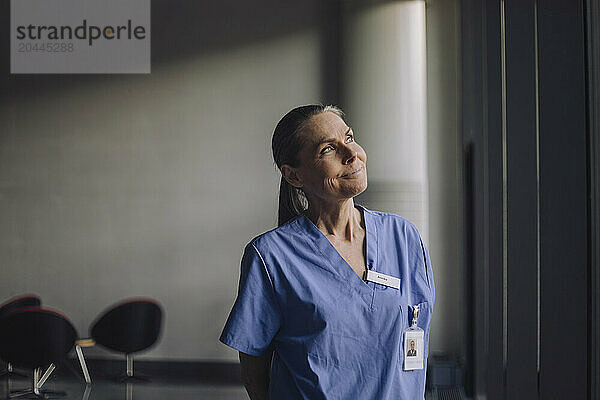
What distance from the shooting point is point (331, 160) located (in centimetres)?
→ 140

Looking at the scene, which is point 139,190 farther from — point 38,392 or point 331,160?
point 331,160

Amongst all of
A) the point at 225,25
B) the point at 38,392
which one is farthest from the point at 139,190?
the point at 38,392

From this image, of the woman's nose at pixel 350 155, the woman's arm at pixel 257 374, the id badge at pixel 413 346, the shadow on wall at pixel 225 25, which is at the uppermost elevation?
the shadow on wall at pixel 225 25

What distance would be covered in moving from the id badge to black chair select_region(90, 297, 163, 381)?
2.79 metres

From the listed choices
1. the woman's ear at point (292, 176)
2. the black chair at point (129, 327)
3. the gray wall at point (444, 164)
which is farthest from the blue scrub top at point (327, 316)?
the gray wall at point (444, 164)

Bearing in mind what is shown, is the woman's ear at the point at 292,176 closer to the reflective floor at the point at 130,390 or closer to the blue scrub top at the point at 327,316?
the blue scrub top at the point at 327,316

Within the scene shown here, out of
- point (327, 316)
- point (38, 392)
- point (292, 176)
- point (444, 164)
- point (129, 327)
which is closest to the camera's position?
point (327, 316)

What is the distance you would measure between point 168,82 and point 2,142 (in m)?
1.04

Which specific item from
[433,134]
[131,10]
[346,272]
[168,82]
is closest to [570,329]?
[346,272]

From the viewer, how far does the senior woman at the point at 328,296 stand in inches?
53.8

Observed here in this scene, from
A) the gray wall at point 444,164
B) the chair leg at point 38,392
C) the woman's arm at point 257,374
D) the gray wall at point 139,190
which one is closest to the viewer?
the woman's arm at point 257,374

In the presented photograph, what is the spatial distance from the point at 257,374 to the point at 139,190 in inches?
105

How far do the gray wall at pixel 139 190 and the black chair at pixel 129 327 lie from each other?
61 millimetres

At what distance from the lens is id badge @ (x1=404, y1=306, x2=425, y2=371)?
1393mm
